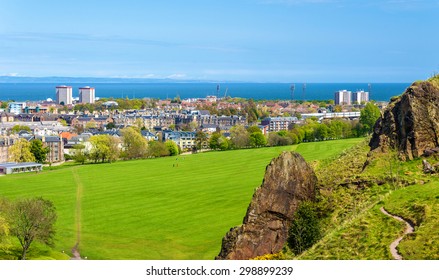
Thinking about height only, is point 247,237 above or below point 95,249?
above

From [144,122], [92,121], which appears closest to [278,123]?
[144,122]

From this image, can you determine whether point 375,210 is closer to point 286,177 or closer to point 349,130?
point 286,177

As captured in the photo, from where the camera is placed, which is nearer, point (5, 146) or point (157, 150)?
point (5, 146)

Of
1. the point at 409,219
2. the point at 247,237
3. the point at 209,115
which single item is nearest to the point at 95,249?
the point at 247,237

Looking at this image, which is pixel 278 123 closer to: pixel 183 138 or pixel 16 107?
pixel 183 138

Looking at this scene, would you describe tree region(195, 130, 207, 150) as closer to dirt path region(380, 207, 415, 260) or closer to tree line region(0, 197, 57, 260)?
tree line region(0, 197, 57, 260)

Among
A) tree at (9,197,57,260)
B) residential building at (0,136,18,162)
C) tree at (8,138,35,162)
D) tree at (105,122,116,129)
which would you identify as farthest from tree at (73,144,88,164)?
tree at (9,197,57,260)
